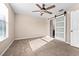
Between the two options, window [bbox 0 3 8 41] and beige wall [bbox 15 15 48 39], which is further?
beige wall [bbox 15 15 48 39]

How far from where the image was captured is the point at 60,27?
425 cm

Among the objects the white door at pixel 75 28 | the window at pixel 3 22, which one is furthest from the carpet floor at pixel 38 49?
the white door at pixel 75 28

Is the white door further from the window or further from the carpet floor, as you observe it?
the window

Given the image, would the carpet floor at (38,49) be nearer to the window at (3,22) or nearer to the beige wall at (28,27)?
the beige wall at (28,27)

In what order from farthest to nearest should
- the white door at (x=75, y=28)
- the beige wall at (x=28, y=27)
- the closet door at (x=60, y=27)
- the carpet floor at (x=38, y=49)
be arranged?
the white door at (x=75, y=28)
the closet door at (x=60, y=27)
the beige wall at (x=28, y=27)
the carpet floor at (x=38, y=49)

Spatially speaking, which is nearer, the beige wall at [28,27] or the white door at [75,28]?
the beige wall at [28,27]

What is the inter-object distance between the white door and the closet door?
0.36 metres

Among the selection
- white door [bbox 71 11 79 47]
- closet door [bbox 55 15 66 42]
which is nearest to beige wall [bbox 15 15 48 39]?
closet door [bbox 55 15 66 42]

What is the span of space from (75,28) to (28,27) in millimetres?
2074

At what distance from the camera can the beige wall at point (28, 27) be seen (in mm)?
3283

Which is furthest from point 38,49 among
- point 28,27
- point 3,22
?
point 3,22

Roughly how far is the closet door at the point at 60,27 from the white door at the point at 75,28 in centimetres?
36

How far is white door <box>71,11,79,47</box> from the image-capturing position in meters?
4.16

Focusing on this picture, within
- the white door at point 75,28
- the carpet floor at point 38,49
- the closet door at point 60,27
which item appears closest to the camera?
the carpet floor at point 38,49
